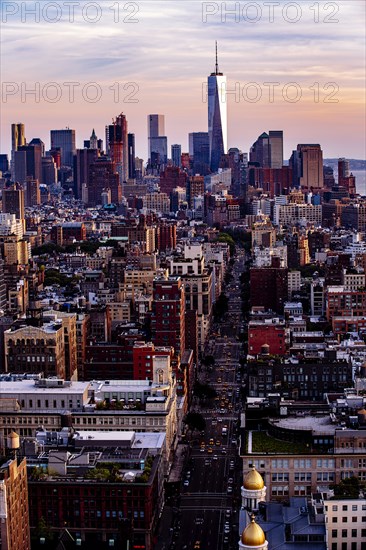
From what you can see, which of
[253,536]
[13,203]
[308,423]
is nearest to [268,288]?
[308,423]

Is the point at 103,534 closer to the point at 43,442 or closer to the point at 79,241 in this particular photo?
the point at 43,442

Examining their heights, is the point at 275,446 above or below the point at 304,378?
above

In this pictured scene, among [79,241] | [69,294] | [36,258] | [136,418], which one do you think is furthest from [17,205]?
[136,418]

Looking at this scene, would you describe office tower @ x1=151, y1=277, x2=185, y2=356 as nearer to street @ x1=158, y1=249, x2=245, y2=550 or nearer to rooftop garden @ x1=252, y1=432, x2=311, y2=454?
street @ x1=158, y1=249, x2=245, y2=550

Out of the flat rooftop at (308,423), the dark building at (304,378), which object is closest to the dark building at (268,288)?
the dark building at (304,378)

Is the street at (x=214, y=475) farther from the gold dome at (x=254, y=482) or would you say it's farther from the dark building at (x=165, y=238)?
the dark building at (x=165, y=238)

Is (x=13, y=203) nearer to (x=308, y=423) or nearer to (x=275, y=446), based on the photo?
(x=308, y=423)
